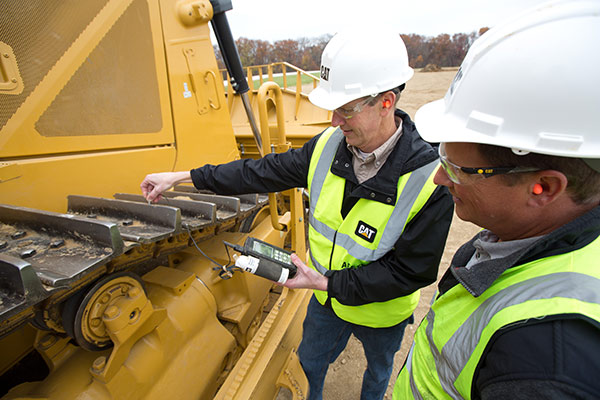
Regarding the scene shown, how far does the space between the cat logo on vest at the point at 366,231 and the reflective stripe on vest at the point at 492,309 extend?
Result: 0.44 m

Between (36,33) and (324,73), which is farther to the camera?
(324,73)

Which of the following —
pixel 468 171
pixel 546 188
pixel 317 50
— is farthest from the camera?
pixel 317 50

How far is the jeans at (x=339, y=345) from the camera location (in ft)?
5.98

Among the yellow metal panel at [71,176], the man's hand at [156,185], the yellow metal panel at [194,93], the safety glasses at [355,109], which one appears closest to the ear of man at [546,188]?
the safety glasses at [355,109]

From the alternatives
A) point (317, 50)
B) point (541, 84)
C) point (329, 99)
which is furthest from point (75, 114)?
point (317, 50)

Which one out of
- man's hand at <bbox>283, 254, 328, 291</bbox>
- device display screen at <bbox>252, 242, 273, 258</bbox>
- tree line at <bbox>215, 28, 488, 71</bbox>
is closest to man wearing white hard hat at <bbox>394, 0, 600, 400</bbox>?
man's hand at <bbox>283, 254, 328, 291</bbox>

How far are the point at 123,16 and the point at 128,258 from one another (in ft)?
4.39

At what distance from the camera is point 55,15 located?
1.33m

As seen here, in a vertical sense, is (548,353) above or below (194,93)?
below

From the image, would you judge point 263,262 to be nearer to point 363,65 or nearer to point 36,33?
point 363,65

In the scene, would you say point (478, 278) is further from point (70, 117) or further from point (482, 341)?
point (70, 117)

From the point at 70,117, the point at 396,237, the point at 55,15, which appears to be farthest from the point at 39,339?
the point at 396,237

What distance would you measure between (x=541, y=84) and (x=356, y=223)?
899 millimetres

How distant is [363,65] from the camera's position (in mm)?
1384
